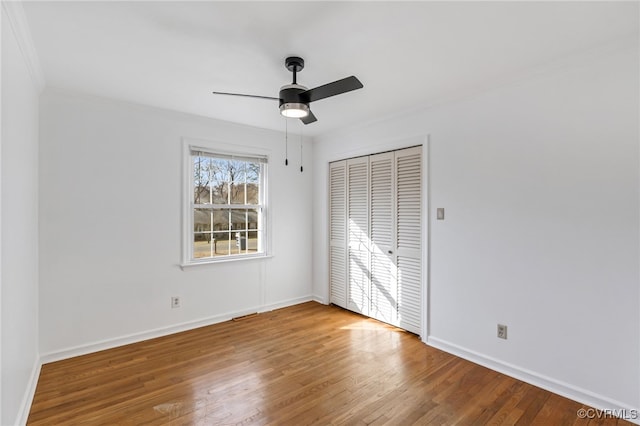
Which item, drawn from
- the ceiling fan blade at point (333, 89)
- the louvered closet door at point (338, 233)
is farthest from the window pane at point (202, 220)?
the ceiling fan blade at point (333, 89)

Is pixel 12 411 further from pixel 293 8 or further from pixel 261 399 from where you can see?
pixel 293 8

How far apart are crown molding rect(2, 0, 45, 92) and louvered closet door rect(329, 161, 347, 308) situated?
315 cm

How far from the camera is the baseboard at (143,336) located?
9.64 feet

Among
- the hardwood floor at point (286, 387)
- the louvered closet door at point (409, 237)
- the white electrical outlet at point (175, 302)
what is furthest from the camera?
the white electrical outlet at point (175, 302)

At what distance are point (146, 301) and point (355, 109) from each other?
3.01 metres

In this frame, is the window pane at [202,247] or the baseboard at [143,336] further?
the window pane at [202,247]

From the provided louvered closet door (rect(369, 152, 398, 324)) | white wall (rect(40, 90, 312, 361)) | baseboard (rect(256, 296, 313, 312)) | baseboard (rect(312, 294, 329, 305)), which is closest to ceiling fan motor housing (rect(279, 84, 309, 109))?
louvered closet door (rect(369, 152, 398, 324))

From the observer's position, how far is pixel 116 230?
3.22 m

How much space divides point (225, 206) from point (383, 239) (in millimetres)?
1967

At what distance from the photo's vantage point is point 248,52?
2.23m

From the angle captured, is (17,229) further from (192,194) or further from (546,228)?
(546,228)

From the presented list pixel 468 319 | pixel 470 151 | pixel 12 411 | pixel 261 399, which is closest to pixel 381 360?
pixel 468 319

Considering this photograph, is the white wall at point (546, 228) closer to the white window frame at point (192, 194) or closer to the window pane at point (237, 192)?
the white window frame at point (192, 194)

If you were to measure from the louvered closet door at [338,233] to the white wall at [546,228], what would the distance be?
1.36 meters
